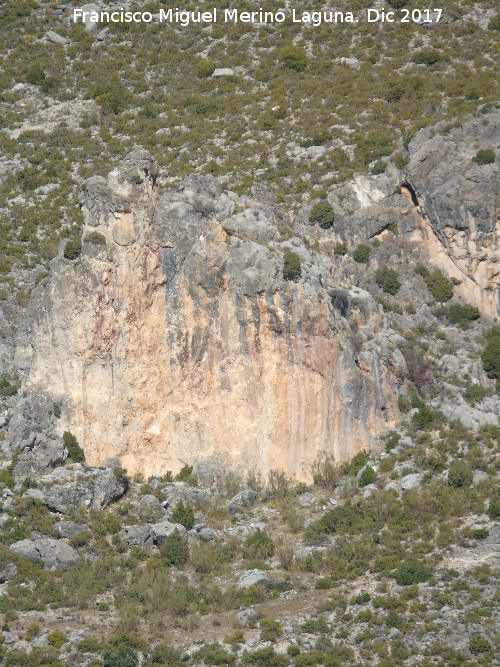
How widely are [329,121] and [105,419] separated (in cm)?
2898

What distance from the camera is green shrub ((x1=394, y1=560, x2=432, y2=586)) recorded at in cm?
4991

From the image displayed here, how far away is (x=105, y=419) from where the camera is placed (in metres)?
58.7

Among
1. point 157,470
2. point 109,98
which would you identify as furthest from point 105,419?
point 109,98

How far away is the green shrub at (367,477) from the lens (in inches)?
2253

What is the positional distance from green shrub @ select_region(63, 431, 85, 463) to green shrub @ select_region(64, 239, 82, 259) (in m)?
8.87

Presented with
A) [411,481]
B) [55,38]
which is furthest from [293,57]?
[411,481]

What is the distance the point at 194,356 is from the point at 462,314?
49.0 ft

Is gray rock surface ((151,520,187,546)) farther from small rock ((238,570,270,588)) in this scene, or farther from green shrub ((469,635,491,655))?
green shrub ((469,635,491,655))

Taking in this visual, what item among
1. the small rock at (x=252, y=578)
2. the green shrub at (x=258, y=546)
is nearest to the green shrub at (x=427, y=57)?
the green shrub at (x=258, y=546)

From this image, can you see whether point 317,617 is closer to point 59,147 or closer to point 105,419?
point 105,419

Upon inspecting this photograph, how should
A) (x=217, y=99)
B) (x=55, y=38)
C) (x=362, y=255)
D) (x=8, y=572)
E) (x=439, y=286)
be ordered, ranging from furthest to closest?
(x=55, y=38), (x=217, y=99), (x=362, y=255), (x=439, y=286), (x=8, y=572)

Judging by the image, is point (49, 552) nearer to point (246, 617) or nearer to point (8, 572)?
point (8, 572)

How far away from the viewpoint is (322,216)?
67562mm

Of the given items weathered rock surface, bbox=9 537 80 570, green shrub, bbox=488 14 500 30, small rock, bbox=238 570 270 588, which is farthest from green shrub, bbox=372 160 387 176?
weathered rock surface, bbox=9 537 80 570
